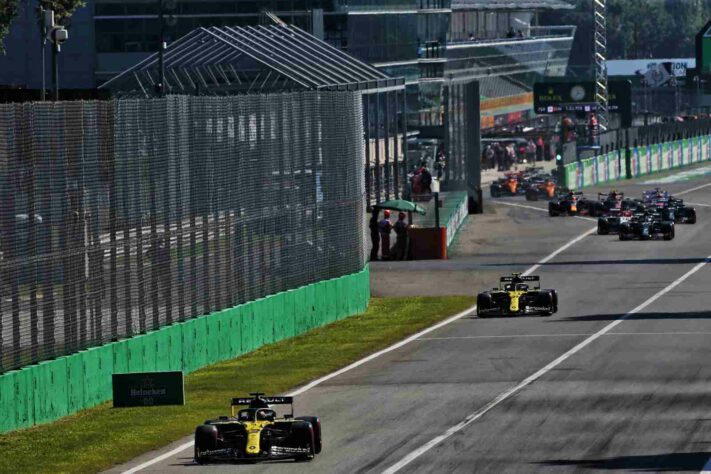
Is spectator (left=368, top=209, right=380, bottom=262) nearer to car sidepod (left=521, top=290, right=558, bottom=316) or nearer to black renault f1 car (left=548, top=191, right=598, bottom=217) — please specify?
car sidepod (left=521, top=290, right=558, bottom=316)

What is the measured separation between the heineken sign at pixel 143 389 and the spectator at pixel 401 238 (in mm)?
36284

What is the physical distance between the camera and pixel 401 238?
214 feet

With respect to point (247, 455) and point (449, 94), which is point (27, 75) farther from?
point (247, 455)

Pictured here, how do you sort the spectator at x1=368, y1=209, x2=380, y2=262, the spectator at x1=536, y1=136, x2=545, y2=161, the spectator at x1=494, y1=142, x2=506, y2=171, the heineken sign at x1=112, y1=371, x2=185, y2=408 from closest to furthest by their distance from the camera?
the heineken sign at x1=112, y1=371, x2=185, y2=408 < the spectator at x1=368, y1=209, x2=380, y2=262 < the spectator at x1=494, y1=142, x2=506, y2=171 < the spectator at x1=536, y1=136, x2=545, y2=161

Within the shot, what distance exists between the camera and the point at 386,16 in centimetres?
12400

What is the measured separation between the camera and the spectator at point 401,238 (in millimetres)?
65000

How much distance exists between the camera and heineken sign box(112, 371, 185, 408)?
28.5 meters

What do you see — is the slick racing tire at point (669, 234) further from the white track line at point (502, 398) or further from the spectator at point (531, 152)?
the spectator at point (531, 152)

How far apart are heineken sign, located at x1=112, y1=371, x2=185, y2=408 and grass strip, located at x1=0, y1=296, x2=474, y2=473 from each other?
Result: 379mm

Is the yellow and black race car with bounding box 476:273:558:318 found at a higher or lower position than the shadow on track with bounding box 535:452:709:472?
lower

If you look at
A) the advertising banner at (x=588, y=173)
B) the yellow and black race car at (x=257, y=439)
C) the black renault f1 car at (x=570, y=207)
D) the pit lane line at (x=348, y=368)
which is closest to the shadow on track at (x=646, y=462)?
the yellow and black race car at (x=257, y=439)

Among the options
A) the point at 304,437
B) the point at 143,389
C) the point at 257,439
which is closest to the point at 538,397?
the point at 143,389

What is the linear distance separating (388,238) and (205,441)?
41025 mm

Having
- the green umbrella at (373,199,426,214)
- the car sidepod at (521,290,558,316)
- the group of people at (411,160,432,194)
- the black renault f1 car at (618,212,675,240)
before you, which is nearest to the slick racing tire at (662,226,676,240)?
the black renault f1 car at (618,212,675,240)
